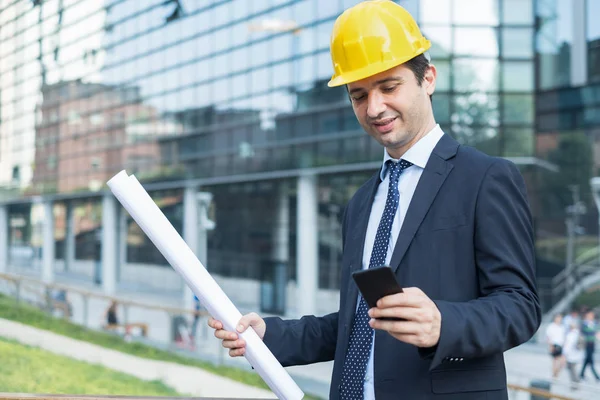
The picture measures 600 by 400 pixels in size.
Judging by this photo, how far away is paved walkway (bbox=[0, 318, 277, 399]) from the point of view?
9.08 meters

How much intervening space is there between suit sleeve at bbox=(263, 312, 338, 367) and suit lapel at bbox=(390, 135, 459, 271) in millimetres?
345

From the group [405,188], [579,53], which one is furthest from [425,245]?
[579,53]

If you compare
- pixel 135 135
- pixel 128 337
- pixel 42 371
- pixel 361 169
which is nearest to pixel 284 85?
pixel 361 169

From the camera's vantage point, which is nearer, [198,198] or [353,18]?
[353,18]

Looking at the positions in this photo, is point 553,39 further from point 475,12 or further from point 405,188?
point 405,188

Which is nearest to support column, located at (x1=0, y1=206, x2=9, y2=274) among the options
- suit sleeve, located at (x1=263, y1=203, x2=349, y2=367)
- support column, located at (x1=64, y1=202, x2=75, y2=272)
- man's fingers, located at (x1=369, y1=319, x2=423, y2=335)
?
support column, located at (x1=64, y1=202, x2=75, y2=272)

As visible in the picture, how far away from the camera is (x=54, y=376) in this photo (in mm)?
7133

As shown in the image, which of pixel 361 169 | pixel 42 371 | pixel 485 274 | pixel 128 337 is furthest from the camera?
pixel 361 169

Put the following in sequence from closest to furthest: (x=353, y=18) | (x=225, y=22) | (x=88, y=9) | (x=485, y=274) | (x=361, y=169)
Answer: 1. (x=485, y=274)
2. (x=353, y=18)
3. (x=361, y=169)
4. (x=225, y=22)
5. (x=88, y=9)

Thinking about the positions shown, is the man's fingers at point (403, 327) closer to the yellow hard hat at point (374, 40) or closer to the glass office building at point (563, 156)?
the yellow hard hat at point (374, 40)

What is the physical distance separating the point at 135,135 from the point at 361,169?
9888mm

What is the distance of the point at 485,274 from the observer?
48.5 inches

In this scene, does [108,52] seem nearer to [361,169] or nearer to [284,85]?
[284,85]

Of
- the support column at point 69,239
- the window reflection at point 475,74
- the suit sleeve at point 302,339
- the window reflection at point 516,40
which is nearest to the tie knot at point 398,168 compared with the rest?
the suit sleeve at point 302,339
